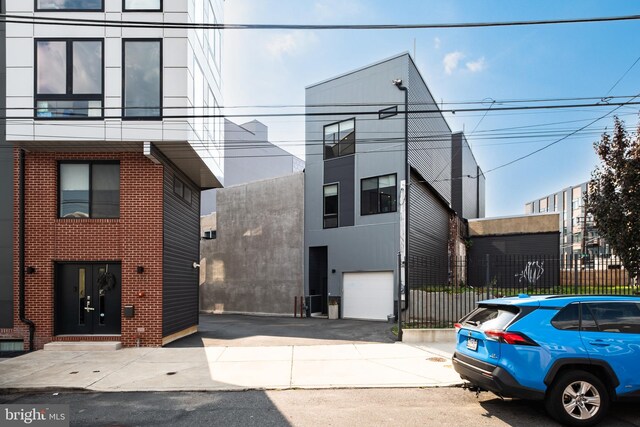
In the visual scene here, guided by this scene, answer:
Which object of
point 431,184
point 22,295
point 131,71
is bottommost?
point 22,295

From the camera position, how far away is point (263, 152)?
38.4 metres

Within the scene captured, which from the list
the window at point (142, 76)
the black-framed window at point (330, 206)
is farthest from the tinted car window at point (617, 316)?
the black-framed window at point (330, 206)

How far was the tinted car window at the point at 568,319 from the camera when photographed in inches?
242

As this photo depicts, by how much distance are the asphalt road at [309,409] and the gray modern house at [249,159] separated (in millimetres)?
27254

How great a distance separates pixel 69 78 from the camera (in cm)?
1257

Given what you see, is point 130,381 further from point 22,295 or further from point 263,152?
point 263,152

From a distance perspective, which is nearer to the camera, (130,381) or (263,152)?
(130,381)

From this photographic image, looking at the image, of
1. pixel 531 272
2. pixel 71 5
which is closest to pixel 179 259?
pixel 71 5

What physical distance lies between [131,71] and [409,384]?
425 inches

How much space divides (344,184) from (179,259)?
10.1 m

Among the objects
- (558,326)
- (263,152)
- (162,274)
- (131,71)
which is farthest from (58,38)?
(263,152)

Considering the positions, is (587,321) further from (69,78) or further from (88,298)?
(69,78)

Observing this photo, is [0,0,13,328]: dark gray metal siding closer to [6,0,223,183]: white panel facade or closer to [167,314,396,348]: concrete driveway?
[6,0,223,183]: white panel facade

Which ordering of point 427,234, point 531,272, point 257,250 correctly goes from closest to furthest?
point 531,272 → point 427,234 → point 257,250
